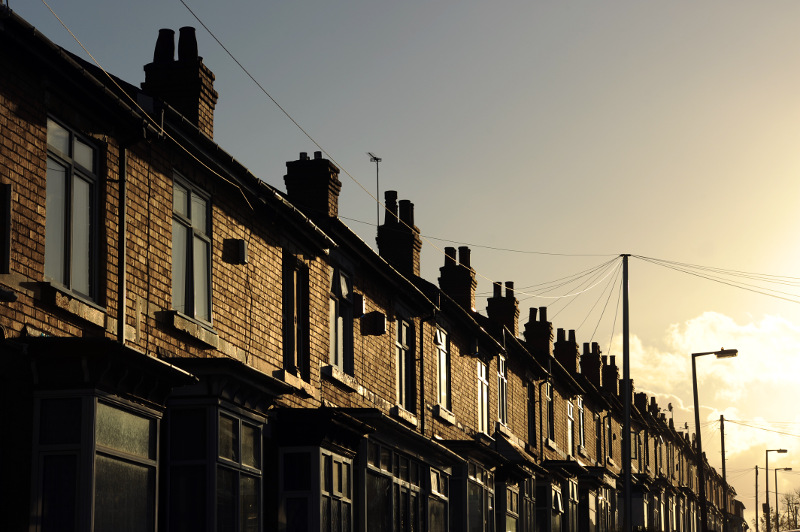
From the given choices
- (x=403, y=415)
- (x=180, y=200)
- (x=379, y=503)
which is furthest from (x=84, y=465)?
(x=403, y=415)

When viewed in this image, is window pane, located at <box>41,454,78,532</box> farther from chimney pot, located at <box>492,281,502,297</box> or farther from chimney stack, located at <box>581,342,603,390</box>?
chimney stack, located at <box>581,342,603,390</box>

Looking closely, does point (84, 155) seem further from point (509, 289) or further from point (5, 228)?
point (509, 289)

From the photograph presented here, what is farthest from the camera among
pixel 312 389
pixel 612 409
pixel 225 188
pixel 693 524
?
pixel 693 524

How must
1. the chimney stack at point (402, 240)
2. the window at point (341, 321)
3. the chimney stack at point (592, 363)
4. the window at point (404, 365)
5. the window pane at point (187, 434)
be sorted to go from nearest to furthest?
the window pane at point (187, 434) < the window at point (341, 321) < the window at point (404, 365) < the chimney stack at point (402, 240) < the chimney stack at point (592, 363)

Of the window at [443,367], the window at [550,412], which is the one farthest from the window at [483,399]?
the window at [550,412]

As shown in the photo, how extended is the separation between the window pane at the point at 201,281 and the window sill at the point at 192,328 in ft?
0.77

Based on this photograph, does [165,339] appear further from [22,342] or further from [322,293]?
[322,293]

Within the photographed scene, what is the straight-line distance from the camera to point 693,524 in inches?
3162

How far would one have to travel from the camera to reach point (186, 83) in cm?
1755

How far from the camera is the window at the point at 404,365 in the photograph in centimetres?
2503

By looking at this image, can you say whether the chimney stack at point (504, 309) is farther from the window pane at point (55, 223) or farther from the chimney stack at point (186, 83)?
the window pane at point (55, 223)

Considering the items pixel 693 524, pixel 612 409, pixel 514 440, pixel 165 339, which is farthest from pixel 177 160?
pixel 693 524

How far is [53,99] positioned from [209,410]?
4060 millimetres

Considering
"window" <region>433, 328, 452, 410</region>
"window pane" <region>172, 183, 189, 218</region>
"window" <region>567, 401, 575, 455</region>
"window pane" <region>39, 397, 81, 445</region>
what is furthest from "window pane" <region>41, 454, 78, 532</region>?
"window" <region>567, 401, 575, 455</region>
